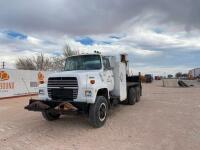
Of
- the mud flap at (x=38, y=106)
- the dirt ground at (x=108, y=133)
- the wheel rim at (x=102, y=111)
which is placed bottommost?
the dirt ground at (x=108, y=133)

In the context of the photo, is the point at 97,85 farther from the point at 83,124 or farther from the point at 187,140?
Result: the point at 187,140

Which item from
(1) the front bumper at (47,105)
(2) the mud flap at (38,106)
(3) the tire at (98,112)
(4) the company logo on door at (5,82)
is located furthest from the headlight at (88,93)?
(4) the company logo on door at (5,82)

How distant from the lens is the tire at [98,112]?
7340 millimetres

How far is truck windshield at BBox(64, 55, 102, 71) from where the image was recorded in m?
8.77

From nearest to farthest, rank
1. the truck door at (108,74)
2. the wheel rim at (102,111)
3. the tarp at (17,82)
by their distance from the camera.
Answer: the wheel rim at (102,111) → the truck door at (108,74) → the tarp at (17,82)

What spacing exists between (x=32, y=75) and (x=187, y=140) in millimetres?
16803

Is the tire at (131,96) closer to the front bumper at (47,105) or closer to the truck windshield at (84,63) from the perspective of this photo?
the truck windshield at (84,63)

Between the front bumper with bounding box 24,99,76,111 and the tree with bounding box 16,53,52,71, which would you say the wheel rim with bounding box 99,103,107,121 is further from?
the tree with bounding box 16,53,52,71

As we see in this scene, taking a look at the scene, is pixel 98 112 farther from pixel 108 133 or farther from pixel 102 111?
pixel 108 133

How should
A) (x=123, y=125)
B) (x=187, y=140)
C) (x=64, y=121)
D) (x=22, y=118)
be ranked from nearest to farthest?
(x=187, y=140)
(x=123, y=125)
(x=64, y=121)
(x=22, y=118)

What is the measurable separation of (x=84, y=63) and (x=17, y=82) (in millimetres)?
11347

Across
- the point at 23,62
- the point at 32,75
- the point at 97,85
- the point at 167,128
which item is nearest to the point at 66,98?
the point at 97,85

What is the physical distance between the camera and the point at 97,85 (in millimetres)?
7773

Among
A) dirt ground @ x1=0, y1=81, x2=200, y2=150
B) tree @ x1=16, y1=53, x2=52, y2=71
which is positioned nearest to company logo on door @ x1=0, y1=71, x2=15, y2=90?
dirt ground @ x1=0, y1=81, x2=200, y2=150
